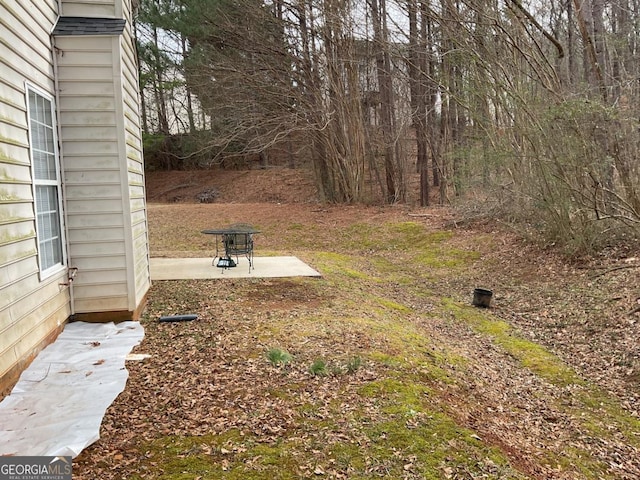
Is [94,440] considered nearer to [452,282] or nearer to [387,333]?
[387,333]

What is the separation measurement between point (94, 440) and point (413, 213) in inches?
528

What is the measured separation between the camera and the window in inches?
166

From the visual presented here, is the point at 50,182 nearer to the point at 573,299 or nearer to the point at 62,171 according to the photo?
the point at 62,171

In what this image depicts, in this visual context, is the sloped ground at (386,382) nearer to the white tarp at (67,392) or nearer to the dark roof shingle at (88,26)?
the white tarp at (67,392)

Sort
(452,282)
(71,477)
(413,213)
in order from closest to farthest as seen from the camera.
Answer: (71,477) < (452,282) < (413,213)

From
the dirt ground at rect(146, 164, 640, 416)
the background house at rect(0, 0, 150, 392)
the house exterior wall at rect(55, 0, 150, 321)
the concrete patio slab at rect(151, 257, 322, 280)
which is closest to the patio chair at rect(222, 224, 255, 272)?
the concrete patio slab at rect(151, 257, 322, 280)

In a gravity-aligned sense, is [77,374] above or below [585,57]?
below

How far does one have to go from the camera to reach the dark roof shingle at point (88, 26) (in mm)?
4766

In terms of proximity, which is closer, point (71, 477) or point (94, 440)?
point (71, 477)

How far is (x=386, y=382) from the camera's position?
3770 mm

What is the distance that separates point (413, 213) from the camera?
50.5ft

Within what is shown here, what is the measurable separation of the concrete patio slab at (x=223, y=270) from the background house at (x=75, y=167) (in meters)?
2.26

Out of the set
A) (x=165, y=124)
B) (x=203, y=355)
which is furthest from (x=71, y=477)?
(x=165, y=124)

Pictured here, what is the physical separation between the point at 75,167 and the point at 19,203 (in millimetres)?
1283
